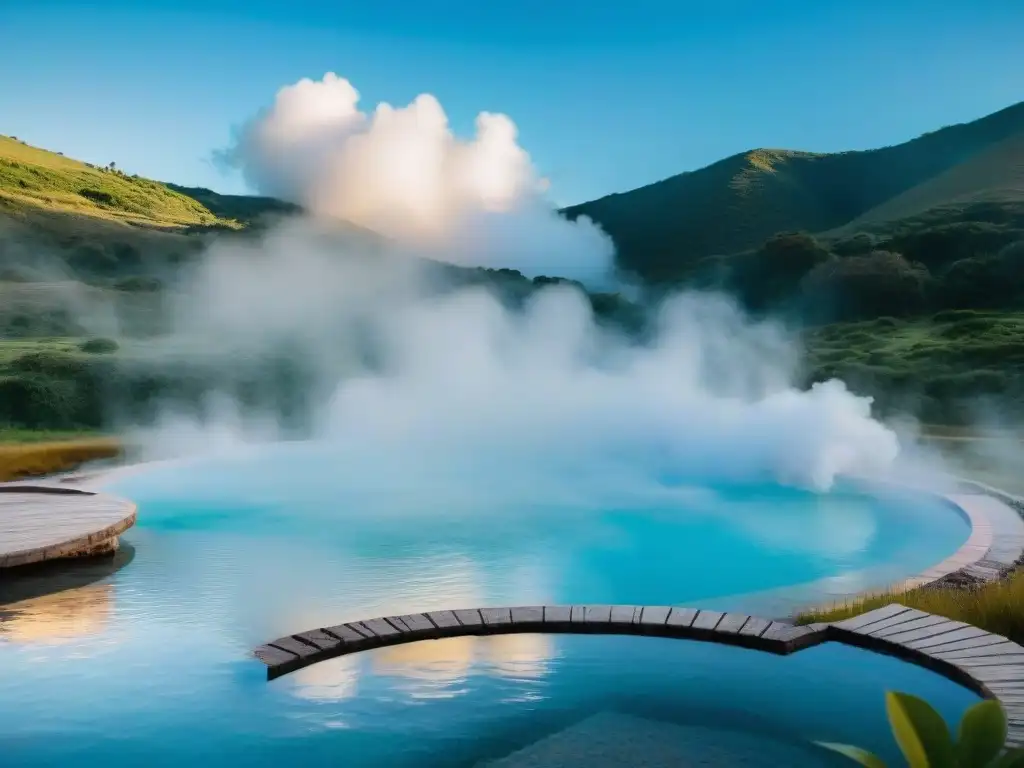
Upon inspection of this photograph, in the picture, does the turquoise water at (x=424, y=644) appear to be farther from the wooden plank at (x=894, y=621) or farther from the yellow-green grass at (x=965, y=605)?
the yellow-green grass at (x=965, y=605)

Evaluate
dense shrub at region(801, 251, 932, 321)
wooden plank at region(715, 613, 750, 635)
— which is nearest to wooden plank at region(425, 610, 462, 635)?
wooden plank at region(715, 613, 750, 635)

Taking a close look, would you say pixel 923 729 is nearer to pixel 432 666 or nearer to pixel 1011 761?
pixel 1011 761

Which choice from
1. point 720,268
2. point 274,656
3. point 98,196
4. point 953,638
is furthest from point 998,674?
point 98,196

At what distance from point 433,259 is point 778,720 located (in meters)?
44.9

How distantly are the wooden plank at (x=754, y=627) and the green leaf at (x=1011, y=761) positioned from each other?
8.34 feet

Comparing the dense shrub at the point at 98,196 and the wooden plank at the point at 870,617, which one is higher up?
the dense shrub at the point at 98,196

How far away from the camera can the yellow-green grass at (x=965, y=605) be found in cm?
478

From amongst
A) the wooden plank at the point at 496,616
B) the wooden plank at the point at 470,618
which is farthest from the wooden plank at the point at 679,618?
the wooden plank at the point at 470,618

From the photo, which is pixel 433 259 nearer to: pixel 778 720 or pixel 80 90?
pixel 80 90

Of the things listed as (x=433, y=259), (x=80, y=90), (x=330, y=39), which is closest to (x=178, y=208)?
(x=433, y=259)

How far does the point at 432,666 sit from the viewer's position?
440 cm

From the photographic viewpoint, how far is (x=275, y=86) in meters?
39.5

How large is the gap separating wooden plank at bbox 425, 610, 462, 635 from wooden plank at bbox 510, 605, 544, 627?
30cm

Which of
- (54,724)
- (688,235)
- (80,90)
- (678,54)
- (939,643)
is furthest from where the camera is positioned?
(688,235)
